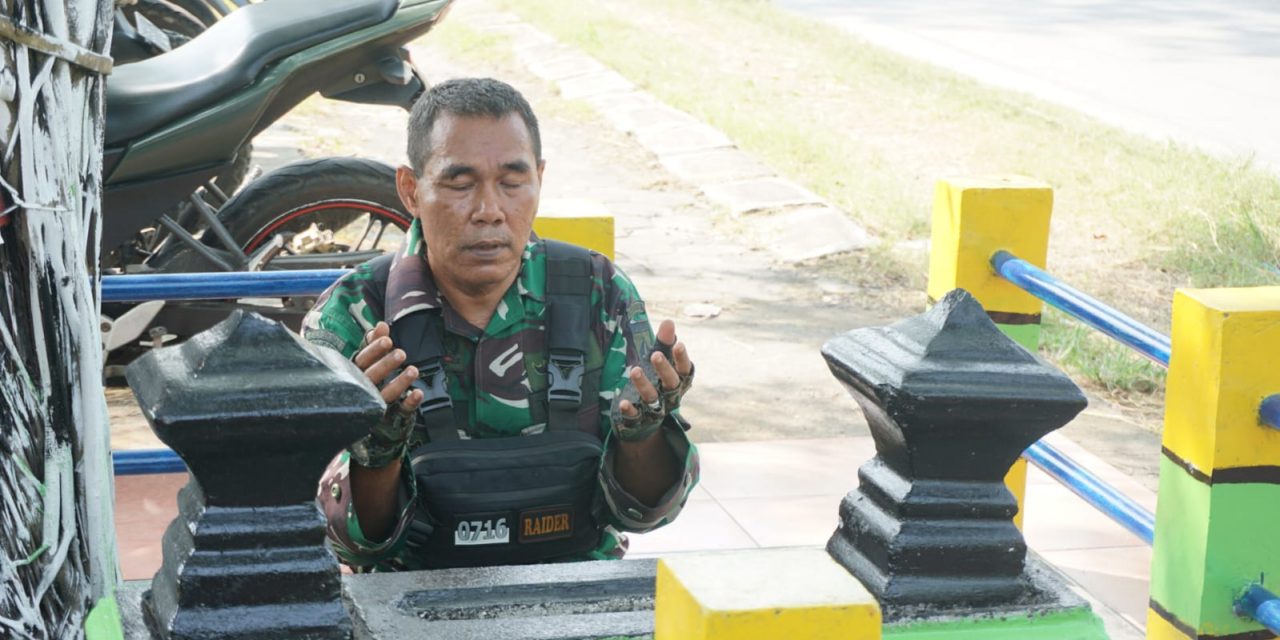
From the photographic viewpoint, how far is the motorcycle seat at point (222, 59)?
414 centimetres

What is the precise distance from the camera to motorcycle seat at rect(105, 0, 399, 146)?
414 cm

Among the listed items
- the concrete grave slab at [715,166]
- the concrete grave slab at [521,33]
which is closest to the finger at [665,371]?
the concrete grave slab at [715,166]

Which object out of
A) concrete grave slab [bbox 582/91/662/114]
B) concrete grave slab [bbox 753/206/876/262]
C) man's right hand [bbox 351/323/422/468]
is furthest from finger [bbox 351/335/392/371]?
concrete grave slab [bbox 582/91/662/114]

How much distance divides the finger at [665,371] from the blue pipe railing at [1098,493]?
109cm

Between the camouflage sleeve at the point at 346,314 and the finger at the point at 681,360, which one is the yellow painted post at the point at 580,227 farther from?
the finger at the point at 681,360

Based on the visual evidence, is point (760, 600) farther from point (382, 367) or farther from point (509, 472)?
point (509, 472)

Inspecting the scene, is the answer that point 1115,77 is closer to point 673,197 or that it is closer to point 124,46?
point 673,197

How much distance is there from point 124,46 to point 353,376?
3.96m

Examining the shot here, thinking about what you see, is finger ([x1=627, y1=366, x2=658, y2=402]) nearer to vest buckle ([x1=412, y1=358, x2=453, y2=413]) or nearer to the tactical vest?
the tactical vest

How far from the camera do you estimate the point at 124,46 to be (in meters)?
5.18

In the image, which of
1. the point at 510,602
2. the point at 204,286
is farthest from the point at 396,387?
the point at 204,286

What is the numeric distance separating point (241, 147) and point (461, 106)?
2.30 metres

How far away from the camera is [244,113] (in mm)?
4285

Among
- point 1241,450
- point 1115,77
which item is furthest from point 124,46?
A: point 1115,77
